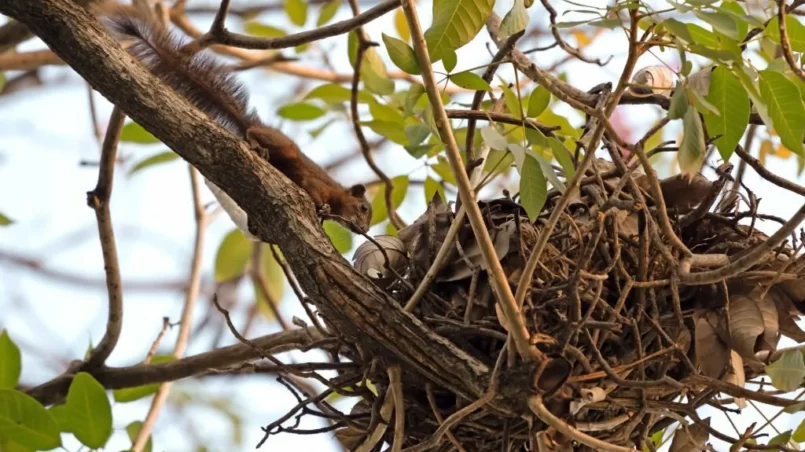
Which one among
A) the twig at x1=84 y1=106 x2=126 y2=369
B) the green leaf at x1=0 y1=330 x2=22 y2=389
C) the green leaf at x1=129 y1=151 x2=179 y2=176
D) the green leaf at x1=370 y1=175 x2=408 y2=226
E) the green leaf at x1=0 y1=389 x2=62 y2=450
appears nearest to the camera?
A: the green leaf at x1=0 y1=389 x2=62 y2=450

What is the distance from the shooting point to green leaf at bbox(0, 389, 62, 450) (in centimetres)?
170

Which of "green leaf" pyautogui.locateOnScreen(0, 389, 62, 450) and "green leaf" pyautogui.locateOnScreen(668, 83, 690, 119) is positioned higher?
"green leaf" pyautogui.locateOnScreen(0, 389, 62, 450)

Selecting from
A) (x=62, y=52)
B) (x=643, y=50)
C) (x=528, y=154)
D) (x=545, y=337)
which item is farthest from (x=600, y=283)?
(x=62, y=52)

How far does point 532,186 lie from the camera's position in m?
1.32

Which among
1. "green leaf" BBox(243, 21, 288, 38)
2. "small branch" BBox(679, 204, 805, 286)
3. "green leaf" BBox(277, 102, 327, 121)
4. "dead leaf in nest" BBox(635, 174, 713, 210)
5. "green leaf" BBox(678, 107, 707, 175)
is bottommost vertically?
"small branch" BBox(679, 204, 805, 286)

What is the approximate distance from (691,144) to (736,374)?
49 cm

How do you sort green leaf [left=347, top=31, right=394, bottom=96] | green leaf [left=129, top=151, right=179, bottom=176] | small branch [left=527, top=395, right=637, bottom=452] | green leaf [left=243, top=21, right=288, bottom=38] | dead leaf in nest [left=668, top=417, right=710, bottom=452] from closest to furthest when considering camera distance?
small branch [left=527, top=395, right=637, bottom=452] → dead leaf in nest [left=668, top=417, right=710, bottom=452] → green leaf [left=347, top=31, right=394, bottom=96] → green leaf [left=129, top=151, right=179, bottom=176] → green leaf [left=243, top=21, right=288, bottom=38]

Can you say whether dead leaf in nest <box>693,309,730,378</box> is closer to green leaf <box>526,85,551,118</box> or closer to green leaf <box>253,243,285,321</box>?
green leaf <box>526,85,551,118</box>

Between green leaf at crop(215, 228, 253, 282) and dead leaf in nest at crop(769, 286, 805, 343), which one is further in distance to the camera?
green leaf at crop(215, 228, 253, 282)

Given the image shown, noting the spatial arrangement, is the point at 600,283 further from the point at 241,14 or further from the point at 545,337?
the point at 241,14

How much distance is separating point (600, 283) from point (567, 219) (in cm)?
15

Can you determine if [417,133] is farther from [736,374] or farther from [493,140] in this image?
[736,374]

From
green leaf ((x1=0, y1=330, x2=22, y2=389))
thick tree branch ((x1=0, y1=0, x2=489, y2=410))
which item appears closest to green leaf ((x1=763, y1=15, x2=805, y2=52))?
thick tree branch ((x1=0, y1=0, x2=489, y2=410))

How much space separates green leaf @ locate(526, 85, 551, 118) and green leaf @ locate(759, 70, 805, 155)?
1.34ft
